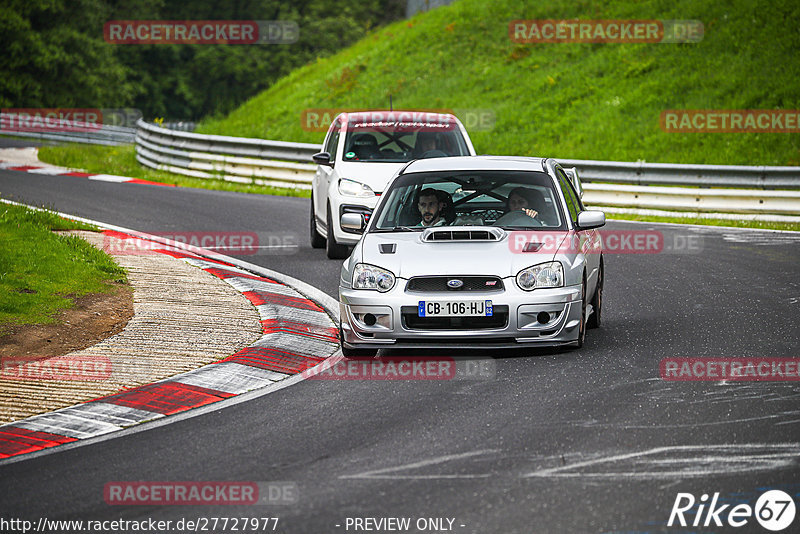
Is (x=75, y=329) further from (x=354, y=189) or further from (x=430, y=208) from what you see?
(x=354, y=189)

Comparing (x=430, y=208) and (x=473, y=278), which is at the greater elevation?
(x=430, y=208)

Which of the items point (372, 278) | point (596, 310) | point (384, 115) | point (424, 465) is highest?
point (384, 115)

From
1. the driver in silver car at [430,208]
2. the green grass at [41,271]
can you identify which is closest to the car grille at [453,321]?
the driver in silver car at [430,208]

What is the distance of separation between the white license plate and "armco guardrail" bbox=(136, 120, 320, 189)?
1507 centimetres

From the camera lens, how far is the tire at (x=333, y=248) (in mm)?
14344

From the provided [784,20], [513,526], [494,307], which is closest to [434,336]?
[494,307]

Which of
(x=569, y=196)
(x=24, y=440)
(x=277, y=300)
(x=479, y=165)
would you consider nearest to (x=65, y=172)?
(x=277, y=300)

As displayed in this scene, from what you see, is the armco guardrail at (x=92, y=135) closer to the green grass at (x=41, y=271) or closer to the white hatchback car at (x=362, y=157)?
the white hatchback car at (x=362, y=157)

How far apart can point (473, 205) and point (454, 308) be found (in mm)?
2005

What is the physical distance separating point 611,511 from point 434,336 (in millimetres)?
3510

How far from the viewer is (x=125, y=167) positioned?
1117 inches

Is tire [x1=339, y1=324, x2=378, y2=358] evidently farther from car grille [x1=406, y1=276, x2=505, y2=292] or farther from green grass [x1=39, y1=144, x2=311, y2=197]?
green grass [x1=39, y1=144, x2=311, y2=197]

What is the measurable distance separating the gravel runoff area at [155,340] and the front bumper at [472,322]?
1.26 m

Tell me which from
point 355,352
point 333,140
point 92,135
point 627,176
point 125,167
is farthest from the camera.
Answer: point 92,135
